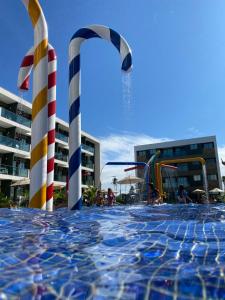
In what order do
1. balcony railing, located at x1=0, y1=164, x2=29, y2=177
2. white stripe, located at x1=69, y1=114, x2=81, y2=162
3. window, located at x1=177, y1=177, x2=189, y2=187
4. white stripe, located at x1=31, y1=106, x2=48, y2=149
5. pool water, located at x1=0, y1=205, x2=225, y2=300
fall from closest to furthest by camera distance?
1. pool water, located at x1=0, y1=205, x2=225, y2=300
2. white stripe, located at x1=31, y1=106, x2=48, y2=149
3. white stripe, located at x1=69, y1=114, x2=81, y2=162
4. balcony railing, located at x1=0, y1=164, x2=29, y2=177
5. window, located at x1=177, y1=177, x2=189, y2=187

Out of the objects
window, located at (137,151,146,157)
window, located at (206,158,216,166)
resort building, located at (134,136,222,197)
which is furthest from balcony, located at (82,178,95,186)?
window, located at (206,158,216,166)

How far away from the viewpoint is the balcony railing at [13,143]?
27.6 m

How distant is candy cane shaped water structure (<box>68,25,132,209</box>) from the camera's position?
18.0ft

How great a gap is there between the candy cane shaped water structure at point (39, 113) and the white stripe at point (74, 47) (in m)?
0.86

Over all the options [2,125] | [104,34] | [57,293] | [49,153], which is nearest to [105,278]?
[57,293]

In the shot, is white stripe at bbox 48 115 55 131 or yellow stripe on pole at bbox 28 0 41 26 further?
white stripe at bbox 48 115 55 131

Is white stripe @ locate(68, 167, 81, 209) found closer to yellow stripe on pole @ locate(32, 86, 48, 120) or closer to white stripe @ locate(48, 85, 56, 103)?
yellow stripe on pole @ locate(32, 86, 48, 120)

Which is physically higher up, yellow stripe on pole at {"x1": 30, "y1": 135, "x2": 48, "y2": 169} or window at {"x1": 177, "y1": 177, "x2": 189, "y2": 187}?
window at {"x1": 177, "y1": 177, "x2": 189, "y2": 187}

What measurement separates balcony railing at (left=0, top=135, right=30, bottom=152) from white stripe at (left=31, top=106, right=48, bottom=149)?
2398cm

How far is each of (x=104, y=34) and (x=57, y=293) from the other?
563 cm

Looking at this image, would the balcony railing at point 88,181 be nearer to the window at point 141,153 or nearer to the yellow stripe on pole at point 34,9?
the window at point 141,153

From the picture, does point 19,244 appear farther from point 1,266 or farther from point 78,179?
point 78,179

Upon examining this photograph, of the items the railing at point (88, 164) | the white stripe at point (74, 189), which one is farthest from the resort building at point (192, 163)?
the white stripe at point (74, 189)

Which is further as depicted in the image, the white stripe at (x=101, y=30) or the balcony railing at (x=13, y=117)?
the balcony railing at (x=13, y=117)
